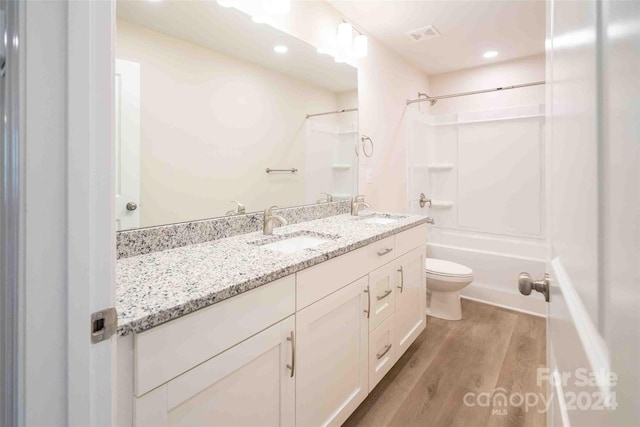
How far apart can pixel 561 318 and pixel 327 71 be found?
2.02m

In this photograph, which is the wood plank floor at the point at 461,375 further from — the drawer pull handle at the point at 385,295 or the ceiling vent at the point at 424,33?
the ceiling vent at the point at 424,33

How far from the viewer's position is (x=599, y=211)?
39cm

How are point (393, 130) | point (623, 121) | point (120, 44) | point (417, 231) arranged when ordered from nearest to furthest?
point (623, 121)
point (120, 44)
point (417, 231)
point (393, 130)

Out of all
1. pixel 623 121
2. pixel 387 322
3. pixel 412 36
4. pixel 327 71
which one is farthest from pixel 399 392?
pixel 412 36

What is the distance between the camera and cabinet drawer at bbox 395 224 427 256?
1.88 metres

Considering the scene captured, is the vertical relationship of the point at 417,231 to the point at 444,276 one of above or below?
above

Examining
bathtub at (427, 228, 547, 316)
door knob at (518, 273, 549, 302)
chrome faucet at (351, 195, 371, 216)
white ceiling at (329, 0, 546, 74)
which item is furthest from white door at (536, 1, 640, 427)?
bathtub at (427, 228, 547, 316)

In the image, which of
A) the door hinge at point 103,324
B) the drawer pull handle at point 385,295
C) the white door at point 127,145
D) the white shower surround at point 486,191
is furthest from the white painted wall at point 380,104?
the door hinge at point 103,324

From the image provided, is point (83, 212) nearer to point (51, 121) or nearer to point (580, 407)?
point (51, 121)

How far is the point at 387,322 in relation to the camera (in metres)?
1.75

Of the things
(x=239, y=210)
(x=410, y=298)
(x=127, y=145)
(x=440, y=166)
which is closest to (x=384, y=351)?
(x=410, y=298)

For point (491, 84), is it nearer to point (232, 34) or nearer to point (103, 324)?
point (232, 34)

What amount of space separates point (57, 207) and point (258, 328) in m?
0.68

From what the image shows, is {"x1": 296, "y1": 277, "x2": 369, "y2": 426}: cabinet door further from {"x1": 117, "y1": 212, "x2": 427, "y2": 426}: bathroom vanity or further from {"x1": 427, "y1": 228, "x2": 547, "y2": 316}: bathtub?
{"x1": 427, "y1": 228, "x2": 547, "y2": 316}: bathtub
